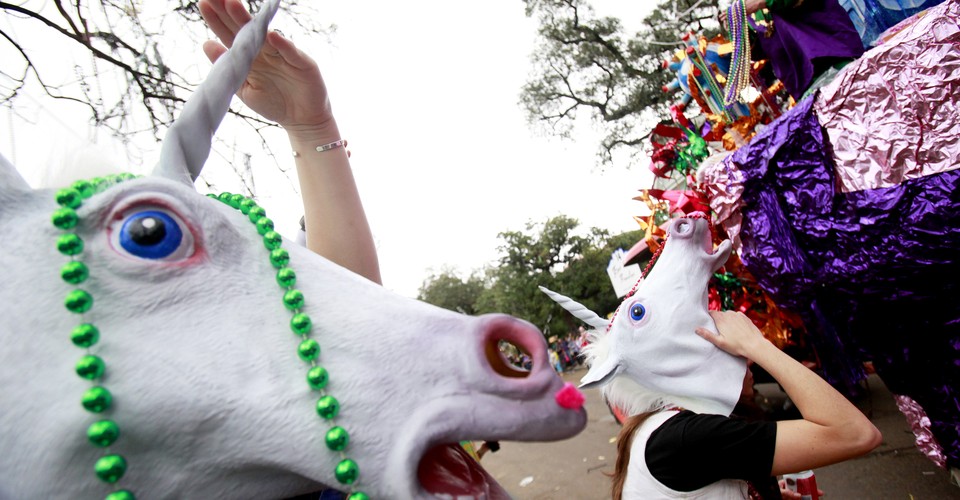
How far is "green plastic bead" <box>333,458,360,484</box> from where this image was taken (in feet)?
2.21

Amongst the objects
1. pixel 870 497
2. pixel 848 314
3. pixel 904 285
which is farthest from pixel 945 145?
pixel 870 497

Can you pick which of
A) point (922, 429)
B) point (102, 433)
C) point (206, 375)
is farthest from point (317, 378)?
point (922, 429)

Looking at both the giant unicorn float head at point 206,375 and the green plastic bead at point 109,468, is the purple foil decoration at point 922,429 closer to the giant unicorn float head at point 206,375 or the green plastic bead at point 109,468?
the giant unicorn float head at point 206,375

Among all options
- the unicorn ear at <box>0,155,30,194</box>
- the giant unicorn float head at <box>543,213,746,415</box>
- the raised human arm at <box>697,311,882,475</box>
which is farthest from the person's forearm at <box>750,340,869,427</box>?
the unicorn ear at <box>0,155,30,194</box>

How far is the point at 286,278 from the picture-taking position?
80cm

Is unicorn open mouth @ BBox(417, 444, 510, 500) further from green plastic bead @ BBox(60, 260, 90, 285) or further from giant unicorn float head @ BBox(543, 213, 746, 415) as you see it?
giant unicorn float head @ BBox(543, 213, 746, 415)

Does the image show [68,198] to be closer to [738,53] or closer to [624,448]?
[624,448]

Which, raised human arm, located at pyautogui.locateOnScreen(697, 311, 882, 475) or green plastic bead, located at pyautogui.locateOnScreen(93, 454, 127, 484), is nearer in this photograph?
green plastic bead, located at pyautogui.locateOnScreen(93, 454, 127, 484)

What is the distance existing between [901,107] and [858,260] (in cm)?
68

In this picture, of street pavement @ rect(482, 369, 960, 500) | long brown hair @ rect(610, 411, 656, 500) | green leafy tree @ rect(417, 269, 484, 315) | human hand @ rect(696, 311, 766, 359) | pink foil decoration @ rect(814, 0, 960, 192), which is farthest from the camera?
green leafy tree @ rect(417, 269, 484, 315)

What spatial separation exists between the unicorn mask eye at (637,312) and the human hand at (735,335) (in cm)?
21

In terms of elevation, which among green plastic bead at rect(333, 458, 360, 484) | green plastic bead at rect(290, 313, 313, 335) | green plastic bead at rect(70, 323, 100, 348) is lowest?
green plastic bead at rect(333, 458, 360, 484)

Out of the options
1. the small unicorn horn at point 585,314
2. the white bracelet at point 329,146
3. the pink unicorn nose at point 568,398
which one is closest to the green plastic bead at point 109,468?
the pink unicorn nose at point 568,398

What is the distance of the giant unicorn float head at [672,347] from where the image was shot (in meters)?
1.76
